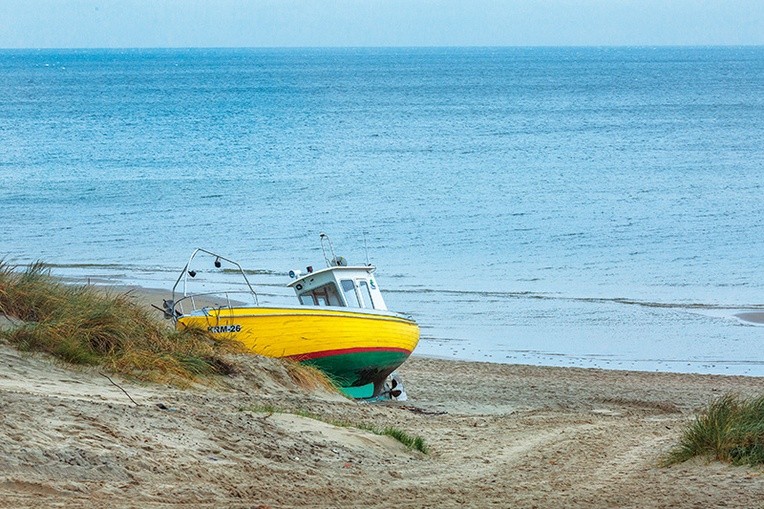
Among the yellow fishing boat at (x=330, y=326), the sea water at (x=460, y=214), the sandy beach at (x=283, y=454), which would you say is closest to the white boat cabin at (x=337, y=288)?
the yellow fishing boat at (x=330, y=326)

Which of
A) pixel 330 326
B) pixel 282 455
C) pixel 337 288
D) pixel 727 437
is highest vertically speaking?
pixel 337 288

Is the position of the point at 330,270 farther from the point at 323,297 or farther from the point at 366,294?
the point at 366,294

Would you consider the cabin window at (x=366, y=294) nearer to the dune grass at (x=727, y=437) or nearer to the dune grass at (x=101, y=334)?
the dune grass at (x=101, y=334)

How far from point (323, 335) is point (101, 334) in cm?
401

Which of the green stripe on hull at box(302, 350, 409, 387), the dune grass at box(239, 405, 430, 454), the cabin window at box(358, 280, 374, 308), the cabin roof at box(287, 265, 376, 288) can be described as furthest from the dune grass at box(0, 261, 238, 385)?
the cabin window at box(358, 280, 374, 308)

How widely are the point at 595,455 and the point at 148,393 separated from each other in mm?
4000

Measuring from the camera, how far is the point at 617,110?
98688 millimetres

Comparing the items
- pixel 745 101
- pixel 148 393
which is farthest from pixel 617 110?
pixel 148 393

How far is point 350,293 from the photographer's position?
16078 mm

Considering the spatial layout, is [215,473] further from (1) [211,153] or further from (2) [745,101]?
(2) [745,101]

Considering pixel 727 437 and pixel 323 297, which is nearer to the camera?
pixel 727 437

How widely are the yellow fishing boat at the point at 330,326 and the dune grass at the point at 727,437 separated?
5693 millimetres

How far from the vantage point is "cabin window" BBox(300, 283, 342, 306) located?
16094 mm

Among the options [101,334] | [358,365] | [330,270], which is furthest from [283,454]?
[330,270]
